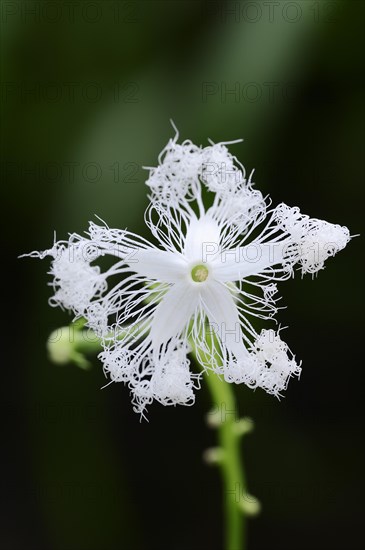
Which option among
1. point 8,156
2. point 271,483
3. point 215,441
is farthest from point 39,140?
point 271,483

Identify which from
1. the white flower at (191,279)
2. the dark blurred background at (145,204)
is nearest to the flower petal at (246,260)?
the white flower at (191,279)

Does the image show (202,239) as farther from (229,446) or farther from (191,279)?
(229,446)

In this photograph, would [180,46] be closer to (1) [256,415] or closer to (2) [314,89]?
(2) [314,89]

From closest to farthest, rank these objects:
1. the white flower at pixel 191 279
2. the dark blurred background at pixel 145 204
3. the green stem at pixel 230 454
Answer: the white flower at pixel 191 279 < the green stem at pixel 230 454 < the dark blurred background at pixel 145 204

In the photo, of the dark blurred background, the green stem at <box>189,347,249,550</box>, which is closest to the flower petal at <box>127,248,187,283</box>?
the green stem at <box>189,347,249,550</box>

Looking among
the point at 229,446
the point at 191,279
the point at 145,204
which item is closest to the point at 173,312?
the point at 191,279

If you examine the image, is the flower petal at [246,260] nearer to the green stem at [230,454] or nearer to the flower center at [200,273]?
the flower center at [200,273]
